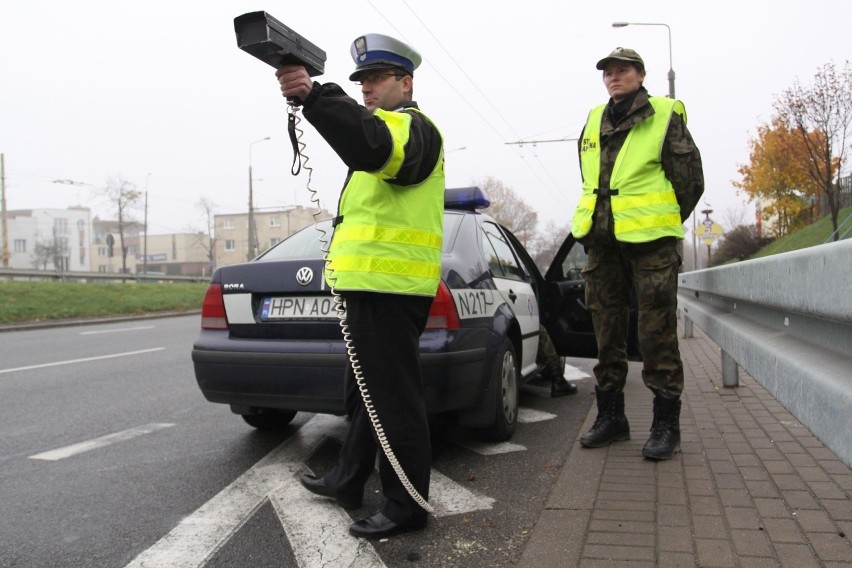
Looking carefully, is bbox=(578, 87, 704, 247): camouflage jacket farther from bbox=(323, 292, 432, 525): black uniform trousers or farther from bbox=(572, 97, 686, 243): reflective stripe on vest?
bbox=(323, 292, 432, 525): black uniform trousers

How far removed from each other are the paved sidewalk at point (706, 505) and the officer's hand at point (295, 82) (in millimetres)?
1757

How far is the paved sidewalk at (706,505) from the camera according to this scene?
7.93 feet

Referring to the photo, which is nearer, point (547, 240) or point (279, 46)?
point (279, 46)

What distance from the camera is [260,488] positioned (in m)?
3.40

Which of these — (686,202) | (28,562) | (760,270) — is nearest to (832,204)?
(686,202)

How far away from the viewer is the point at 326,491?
10.1 feet

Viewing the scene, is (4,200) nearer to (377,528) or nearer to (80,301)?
(80,301)

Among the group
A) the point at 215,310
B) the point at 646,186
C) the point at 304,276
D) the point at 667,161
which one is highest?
the point at 667,161

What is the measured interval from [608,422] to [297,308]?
1.86 metres

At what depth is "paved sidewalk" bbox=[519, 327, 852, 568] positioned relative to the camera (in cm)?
242

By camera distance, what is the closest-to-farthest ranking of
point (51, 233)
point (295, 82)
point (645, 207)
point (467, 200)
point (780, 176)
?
point (295, 82)
point (645, 207)
point (467, 200)
point (780, 176)
point (51, 233)

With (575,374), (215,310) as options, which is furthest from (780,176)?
(215,310)

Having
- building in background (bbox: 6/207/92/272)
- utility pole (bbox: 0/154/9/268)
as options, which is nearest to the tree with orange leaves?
utility pole (bbox: 0/154/9/268)

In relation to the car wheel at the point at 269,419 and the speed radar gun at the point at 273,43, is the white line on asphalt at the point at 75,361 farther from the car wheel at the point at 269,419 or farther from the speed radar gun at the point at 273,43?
the speed radar gun at the point at 273,43
